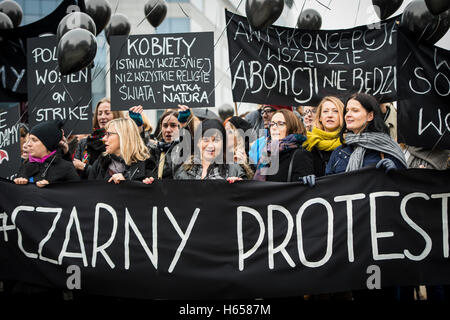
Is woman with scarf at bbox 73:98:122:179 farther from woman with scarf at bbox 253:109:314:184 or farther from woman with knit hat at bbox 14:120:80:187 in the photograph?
woman with scarf at bbox 253:109:314:184

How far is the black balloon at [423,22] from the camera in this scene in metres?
5.08

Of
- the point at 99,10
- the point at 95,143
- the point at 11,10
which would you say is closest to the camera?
the point at 95,143

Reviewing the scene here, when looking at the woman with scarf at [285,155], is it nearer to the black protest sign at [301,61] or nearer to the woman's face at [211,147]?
the woman's face at [211,147]

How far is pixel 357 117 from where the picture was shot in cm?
464

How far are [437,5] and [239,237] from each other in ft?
8.12

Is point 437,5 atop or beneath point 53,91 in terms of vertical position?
atop

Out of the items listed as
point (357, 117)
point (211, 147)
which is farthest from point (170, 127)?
point (357, 117)

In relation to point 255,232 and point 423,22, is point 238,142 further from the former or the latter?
point 423,22

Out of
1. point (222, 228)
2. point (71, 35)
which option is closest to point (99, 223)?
point (222, 228)

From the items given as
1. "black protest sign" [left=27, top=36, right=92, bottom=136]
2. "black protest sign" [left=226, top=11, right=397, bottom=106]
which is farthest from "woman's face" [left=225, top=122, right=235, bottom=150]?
"black protest sign" [left=27, top=36, right=92, bottom=136]

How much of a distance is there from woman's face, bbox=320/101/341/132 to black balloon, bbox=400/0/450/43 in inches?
37.6

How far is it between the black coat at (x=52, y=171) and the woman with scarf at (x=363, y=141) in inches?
88.8

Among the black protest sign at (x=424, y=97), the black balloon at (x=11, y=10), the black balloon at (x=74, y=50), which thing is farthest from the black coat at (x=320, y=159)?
the black balloon at (x=11, y=10)

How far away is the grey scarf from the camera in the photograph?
4469mm
